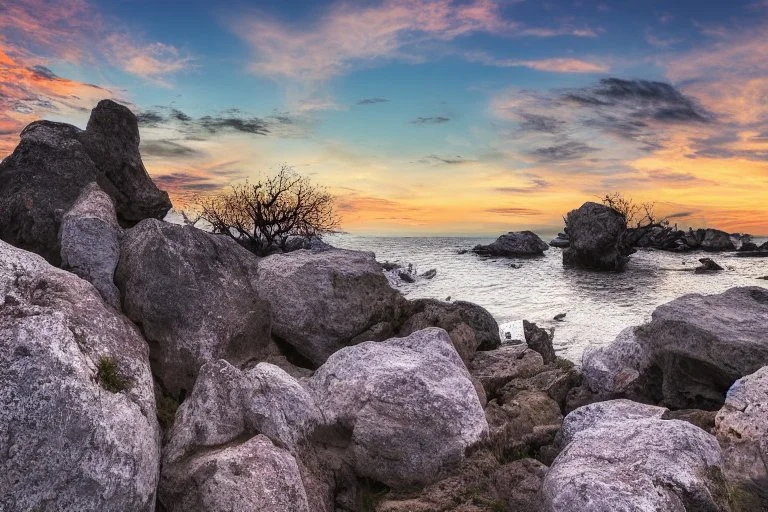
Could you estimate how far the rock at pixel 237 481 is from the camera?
27.0 feet

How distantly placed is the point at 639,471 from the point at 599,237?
240ft

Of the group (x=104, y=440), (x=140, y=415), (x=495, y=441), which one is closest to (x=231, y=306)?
(x=140, y=415)

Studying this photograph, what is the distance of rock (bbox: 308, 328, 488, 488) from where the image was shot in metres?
10.5

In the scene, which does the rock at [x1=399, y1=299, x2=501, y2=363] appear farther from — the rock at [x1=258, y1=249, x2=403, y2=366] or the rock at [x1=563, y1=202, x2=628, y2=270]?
the rock at [x1=563, y1=202, x2=628, y2=270]

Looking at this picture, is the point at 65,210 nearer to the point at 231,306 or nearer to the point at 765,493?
the point at 231,306

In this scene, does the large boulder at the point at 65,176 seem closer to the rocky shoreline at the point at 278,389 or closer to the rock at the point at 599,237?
the rocky shoreline at the point at 278,389

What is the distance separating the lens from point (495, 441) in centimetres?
1165

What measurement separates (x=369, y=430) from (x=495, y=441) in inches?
118

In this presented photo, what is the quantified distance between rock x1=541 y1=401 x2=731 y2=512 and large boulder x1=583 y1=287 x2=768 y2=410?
6.81m

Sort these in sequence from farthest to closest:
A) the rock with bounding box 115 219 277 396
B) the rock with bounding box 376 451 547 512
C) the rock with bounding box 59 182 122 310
A: 1. the rock with bounding box 59 182 122 310
2. the rock with bounding box 115 219 277 396
3. the rock with bounding box 376 451 547 512

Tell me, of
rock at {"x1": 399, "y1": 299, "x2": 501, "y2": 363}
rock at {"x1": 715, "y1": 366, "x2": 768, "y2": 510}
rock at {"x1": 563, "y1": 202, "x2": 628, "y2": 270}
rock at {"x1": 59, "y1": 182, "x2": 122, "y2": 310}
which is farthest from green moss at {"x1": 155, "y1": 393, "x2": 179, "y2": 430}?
rock at {"x1": 563, "y1": 202, "x2": 628, "y2": 270}

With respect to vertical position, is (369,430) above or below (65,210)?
below

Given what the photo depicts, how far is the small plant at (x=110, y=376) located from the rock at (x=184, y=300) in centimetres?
276

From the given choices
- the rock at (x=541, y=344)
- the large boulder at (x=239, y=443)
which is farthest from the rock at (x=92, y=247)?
the rock at (x=541, y=344)
